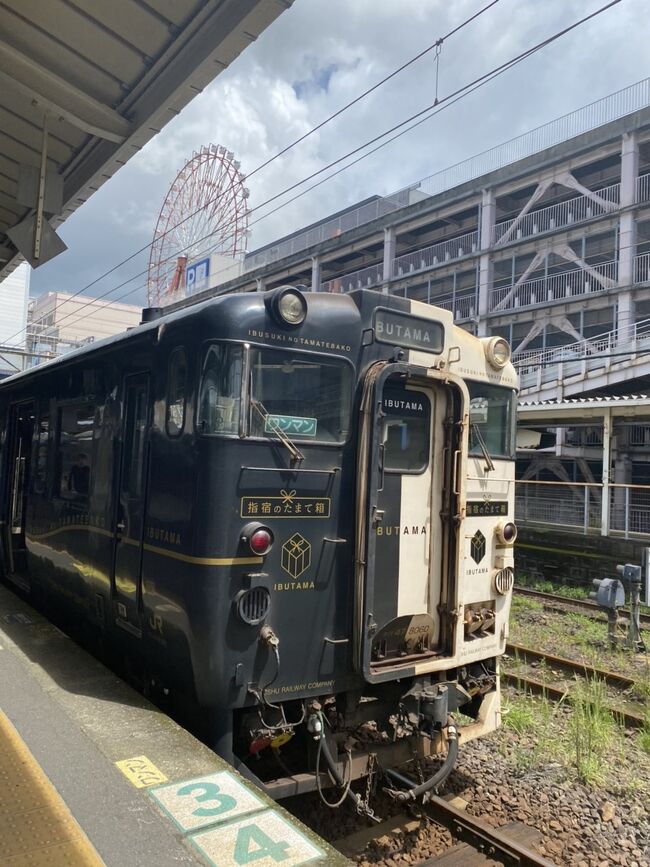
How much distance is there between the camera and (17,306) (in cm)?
4978

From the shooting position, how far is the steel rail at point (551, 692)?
6500mm

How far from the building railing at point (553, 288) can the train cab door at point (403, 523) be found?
1162 inches

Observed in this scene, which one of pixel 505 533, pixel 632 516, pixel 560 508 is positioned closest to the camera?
pixel 505 533

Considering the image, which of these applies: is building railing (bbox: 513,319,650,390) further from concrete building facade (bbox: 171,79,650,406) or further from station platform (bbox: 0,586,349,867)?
station platform (bbox: 0,586,349,867)

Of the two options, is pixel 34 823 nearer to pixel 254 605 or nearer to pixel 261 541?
pixel 254 605

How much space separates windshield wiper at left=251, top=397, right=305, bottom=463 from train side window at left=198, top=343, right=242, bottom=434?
4.8 inches

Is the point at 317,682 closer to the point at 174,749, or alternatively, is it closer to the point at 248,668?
the point at 248,668

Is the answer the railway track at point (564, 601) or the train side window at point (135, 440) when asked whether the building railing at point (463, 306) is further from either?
the train side window at point (135, 440)

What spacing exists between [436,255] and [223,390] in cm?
3788

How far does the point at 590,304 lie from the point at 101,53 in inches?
1207

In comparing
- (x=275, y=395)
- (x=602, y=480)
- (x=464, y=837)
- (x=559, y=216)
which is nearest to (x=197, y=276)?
(x=559, y=216)

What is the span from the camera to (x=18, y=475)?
26.7 ft

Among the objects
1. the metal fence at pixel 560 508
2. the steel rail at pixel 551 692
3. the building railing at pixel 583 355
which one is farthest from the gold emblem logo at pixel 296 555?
the building railing at pixel 583 355

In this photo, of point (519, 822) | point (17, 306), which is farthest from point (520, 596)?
point (17, 306)
